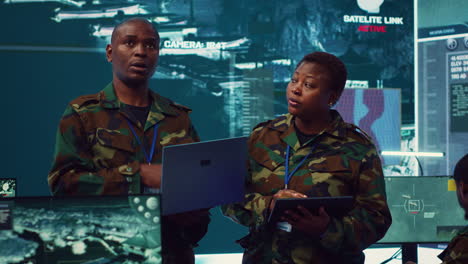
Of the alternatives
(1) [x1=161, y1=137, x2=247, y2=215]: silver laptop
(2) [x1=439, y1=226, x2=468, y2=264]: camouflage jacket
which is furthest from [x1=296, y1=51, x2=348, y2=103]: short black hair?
(2) [x1=439, y1=226, x2=468, y2=264]: camouflage jacket

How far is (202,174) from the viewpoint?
1.54m

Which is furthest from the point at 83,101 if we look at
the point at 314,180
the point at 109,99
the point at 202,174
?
the point at 314,180

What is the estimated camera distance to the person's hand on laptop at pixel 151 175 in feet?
5.21

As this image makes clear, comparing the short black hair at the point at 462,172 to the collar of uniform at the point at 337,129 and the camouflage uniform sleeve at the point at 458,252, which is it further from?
the collar of uniform at the point at 337,129

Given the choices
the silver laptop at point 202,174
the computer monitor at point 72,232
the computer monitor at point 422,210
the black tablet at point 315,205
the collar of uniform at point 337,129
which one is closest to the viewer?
the computer monitor at point 72,232

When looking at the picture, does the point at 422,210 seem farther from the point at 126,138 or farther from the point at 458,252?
the point at 126,138

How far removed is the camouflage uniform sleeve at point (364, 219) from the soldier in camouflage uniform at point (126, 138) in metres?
0.41

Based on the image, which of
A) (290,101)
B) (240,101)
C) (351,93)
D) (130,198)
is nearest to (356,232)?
(290,101)

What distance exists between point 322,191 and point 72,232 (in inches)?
35.7

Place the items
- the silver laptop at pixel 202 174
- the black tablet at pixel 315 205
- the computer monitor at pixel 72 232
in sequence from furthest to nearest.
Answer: the black tablet at pixel 315 205 < the silver laptop at pixel 202 174 < the computer monitor at pixel 72 232

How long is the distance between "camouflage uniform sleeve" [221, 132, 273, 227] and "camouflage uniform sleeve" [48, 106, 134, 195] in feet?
1.37

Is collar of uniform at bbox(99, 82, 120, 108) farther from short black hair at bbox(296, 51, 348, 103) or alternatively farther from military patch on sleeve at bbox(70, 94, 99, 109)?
short black hair at bbox(296, 51, 348, 103)

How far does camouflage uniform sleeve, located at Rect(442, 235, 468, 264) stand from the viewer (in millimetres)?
1741

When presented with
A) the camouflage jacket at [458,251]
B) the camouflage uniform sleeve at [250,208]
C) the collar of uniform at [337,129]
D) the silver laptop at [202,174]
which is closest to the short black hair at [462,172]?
the camouflage jacket at [458,251]
